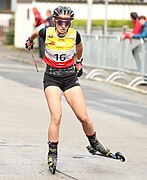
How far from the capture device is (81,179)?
8.70m

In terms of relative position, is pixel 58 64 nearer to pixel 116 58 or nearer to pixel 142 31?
pixel 142 31

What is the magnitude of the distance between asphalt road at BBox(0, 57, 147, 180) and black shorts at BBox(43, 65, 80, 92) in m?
0.94

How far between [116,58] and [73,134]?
9982 mm

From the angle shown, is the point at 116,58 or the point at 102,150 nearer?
the point at 102,150

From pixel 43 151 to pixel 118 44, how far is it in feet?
38.0

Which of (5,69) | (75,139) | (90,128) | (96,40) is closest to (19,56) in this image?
(5,69)

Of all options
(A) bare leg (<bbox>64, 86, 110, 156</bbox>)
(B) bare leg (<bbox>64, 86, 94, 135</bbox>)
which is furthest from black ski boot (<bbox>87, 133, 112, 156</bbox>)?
(B) bare leg (<bbox>64, 86, 94, 135</bbox>)

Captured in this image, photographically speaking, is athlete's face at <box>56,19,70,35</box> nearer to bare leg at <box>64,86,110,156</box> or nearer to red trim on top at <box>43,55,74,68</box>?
red trim on top at <box>43,55,74,68</box>

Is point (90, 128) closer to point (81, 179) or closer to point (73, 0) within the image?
point (81, 179)

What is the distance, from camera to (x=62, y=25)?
9180 millimetres

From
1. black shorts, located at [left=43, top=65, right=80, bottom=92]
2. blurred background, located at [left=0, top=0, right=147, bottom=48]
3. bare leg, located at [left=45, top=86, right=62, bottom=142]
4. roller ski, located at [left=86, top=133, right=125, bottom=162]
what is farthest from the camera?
blurred background, located at [left=0, top=0, right=147, bottom=48]

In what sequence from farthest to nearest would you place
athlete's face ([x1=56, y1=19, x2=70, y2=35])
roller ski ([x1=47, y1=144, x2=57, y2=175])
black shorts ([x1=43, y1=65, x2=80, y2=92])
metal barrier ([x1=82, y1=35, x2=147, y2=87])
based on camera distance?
metal barrier ([x1=82, y1=35, x2=147, y2=87])
black shorts ([x1=43, y1=65, x2=80, y2=92])
athlete's face ([x1=56, y1=19, x2=70, y2=35])
roller ski ([x1=47, y1=144, x2=57, y2=175])

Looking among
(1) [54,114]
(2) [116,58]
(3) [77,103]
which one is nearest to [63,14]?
(3) [77,103]

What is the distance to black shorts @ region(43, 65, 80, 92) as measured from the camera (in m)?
9.28
